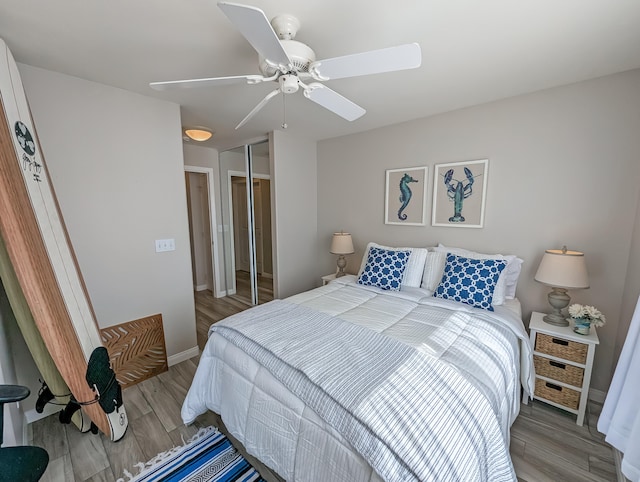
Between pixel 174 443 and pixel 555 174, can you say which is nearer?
pixel 174 443

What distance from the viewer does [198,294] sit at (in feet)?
14.5

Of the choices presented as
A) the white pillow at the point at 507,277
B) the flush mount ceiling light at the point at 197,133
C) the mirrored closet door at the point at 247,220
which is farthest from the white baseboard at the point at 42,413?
the white pillow at the point at 507,277

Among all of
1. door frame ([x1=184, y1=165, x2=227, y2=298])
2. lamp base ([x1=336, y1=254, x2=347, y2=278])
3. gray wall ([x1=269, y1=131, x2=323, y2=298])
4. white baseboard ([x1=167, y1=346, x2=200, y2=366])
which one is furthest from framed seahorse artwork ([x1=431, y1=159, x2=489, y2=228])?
door frame ([x1=184, y1=165, x2=227, y2=298])

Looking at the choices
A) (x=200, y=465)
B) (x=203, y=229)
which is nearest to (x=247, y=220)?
(x=203, y=229)

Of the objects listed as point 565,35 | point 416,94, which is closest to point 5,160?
point 416,94

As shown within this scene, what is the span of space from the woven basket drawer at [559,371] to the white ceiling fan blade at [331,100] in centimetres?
215

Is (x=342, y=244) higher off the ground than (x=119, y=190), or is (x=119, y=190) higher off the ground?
(x=119, y=190)

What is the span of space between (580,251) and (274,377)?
238 centimetres

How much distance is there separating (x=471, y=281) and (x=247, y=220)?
332cm

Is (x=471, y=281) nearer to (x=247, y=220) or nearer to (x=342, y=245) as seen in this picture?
(x=342, y=245)

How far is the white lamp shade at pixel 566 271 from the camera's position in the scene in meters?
1.78

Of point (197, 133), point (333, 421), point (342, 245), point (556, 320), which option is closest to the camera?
point (333, 421)

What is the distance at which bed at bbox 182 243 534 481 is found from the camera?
96 centimetres

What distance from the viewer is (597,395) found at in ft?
6.52
